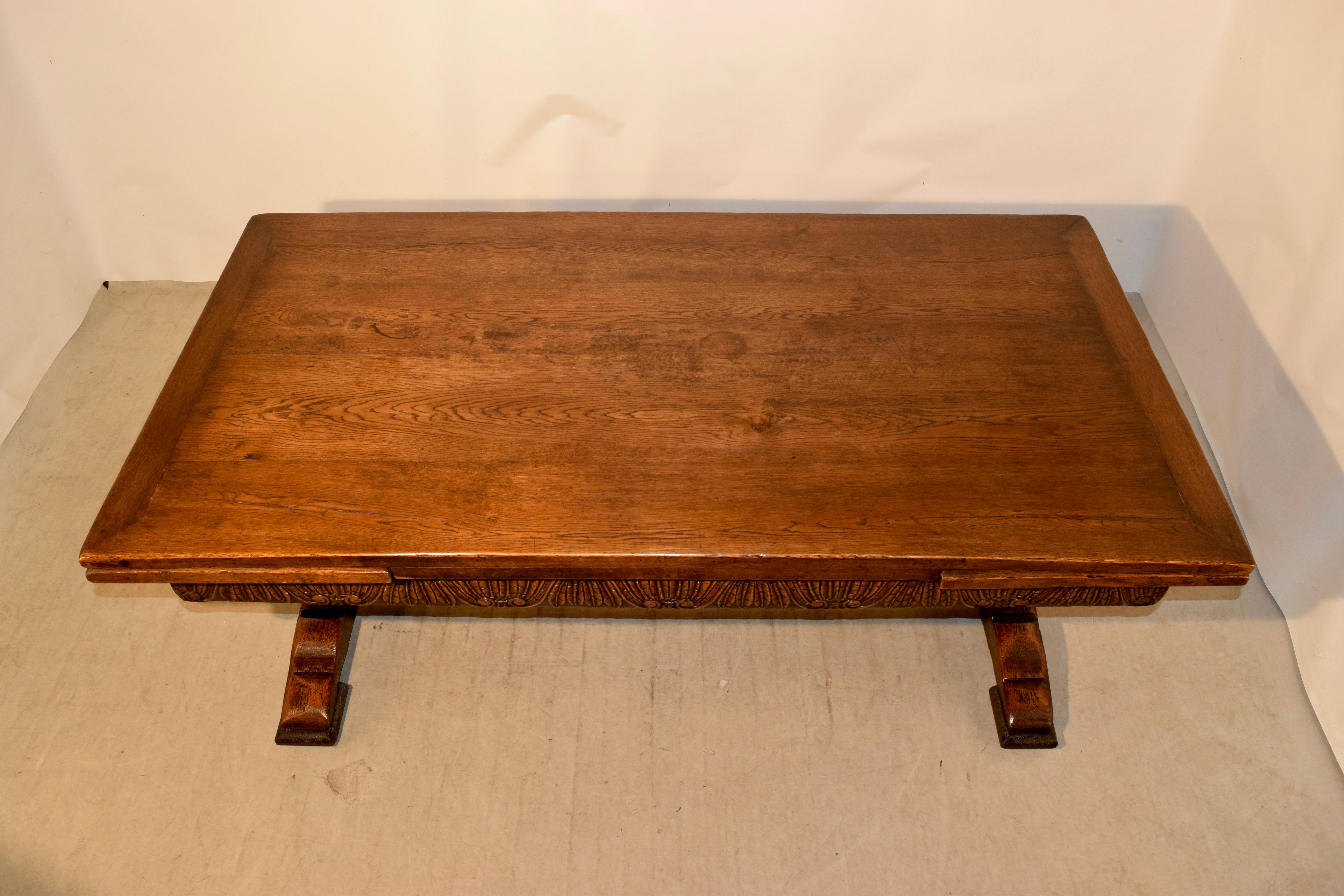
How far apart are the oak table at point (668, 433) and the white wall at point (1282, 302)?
383mm

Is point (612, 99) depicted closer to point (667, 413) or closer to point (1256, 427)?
point (667, 413)

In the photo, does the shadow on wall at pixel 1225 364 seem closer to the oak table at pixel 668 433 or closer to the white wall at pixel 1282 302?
the white wall at pixel 1282 302

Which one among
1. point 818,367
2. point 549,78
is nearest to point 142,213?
point 549,78

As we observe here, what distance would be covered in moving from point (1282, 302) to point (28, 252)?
104 inches

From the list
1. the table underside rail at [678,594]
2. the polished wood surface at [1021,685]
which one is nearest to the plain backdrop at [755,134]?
the polished wood surface at [1021,685]

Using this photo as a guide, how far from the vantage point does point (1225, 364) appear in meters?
1.95

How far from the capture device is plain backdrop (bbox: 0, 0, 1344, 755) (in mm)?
1773

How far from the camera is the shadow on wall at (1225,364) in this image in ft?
5.46

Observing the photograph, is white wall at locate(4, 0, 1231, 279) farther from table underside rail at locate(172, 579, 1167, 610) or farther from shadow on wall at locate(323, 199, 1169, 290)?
table underside rail at locate(172, 579, 1167, 610)

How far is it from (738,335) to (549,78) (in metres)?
0.83

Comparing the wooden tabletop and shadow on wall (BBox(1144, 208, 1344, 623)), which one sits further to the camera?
shadow on wall (BBox(1144, 208, 1344, 623))

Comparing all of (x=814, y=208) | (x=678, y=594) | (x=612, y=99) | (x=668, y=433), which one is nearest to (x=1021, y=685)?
(x=678, y=594)

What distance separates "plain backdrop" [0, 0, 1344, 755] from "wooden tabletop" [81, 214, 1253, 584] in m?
0.38

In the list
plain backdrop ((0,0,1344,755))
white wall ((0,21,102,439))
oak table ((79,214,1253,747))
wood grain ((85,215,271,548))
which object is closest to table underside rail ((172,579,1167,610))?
oak table ((79,214,1253,747))
